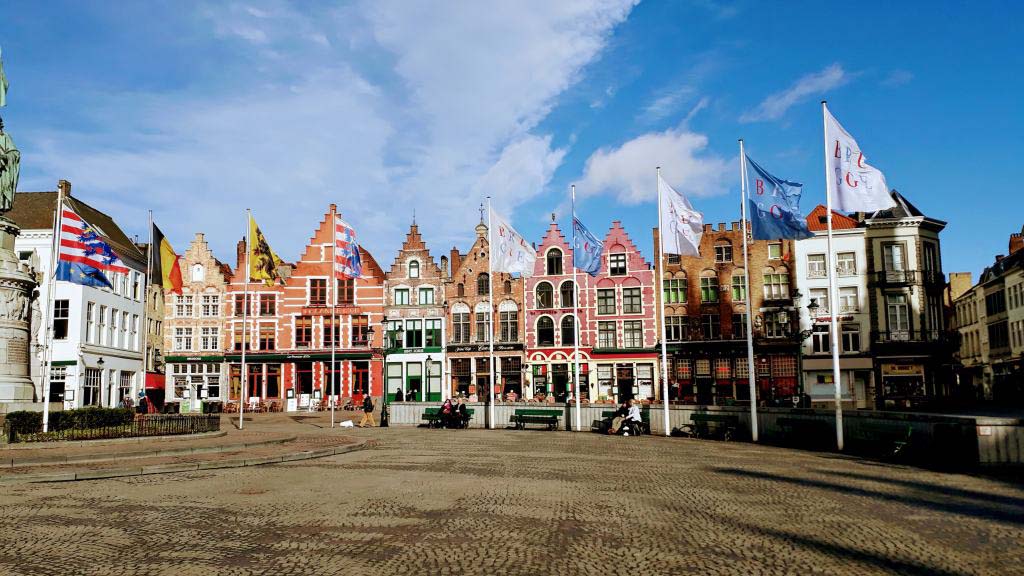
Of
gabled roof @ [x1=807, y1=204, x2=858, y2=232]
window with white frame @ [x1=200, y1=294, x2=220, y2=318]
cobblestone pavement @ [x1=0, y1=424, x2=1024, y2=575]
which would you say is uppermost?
gabled roof @ [x1=807, y1=204, x2=858, y2=232]

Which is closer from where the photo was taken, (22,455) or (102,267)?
(22,455)

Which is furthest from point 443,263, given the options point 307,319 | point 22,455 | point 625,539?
point 625,539

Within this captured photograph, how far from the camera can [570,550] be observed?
28.3 feet

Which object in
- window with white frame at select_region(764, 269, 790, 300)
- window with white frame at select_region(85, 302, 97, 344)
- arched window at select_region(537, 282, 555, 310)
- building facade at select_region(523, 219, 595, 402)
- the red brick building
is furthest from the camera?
the red brick building

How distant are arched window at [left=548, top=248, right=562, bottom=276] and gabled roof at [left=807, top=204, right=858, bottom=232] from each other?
725 inches

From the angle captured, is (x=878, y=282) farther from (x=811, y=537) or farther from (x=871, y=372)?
(x=811, y=537)

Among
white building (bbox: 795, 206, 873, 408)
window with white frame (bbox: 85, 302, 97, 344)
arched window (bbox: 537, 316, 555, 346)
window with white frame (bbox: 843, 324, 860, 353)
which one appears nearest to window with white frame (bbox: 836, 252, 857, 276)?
white building (bbox: 795, 206, 873, 408)

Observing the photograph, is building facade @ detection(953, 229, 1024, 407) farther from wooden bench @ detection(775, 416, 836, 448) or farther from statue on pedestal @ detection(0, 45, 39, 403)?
statue on pedestal @ detection(0, 45, 39, 403)

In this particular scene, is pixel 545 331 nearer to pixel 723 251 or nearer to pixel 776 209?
pixel 723 251

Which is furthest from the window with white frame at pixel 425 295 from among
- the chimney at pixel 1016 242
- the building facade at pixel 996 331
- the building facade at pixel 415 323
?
the chimney at pixel 1016 242

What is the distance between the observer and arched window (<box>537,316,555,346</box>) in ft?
188

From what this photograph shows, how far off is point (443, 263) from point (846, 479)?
50472 mm

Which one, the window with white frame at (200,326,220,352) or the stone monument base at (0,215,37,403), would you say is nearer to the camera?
the stone monument base at (0,215,37,403)

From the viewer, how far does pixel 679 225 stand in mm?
27891
